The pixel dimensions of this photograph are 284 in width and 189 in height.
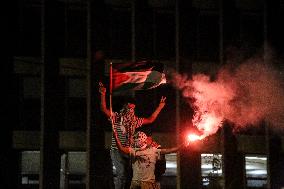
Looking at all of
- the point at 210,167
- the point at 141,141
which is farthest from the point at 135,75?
the point at 210,167

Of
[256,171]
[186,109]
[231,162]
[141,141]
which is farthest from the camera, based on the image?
[256,171]

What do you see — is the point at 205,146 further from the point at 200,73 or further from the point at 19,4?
the point at 19,4

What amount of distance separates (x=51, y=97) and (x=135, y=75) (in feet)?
28.3

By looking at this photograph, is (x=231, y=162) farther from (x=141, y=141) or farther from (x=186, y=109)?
(x=141, y=141)

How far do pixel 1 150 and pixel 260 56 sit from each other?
10676mm

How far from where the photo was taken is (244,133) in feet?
69.6

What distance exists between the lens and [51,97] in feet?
66.3

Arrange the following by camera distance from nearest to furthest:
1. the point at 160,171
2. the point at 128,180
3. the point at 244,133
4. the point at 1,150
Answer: the point at 160,171 → the point at 128,180 → the point at 1,150 → the point at 244,133

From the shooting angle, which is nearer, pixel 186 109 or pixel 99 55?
pixel 99 55

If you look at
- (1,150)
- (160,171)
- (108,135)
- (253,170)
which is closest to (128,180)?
(160,171)

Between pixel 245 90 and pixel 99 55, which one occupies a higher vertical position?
pixel 99 55

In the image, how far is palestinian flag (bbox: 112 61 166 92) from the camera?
12.1 m

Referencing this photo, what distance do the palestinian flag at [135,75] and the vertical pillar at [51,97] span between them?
8.32 m

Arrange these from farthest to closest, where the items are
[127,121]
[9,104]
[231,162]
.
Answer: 1. [231,162]
2. [9,104]
3. [127,121]
